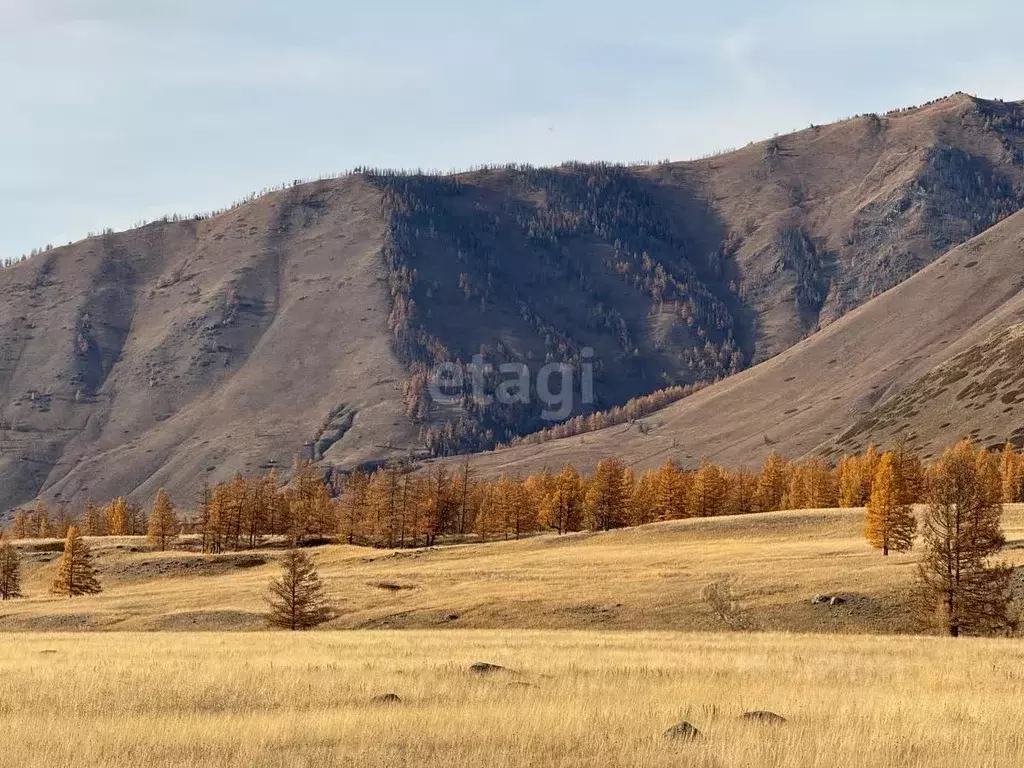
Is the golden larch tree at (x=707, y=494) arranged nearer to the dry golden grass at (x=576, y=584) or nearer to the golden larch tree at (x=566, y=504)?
the golden larch tree at (x=566, y=504)

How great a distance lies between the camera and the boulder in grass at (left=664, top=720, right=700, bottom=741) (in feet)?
56.4

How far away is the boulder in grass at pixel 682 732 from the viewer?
17.2 m

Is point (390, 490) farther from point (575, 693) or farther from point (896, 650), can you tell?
point (575, 693)

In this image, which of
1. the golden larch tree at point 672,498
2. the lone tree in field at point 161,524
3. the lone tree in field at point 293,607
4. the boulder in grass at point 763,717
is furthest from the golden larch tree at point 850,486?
the boulder in grass at point 763,717

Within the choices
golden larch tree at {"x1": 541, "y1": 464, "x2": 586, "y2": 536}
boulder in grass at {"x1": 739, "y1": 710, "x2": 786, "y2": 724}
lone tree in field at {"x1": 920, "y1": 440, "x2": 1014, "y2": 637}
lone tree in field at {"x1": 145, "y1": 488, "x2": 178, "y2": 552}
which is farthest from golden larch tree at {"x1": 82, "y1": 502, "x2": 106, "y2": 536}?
boulder in grass at {"x1": 739, "y1": 710, "x2": 786, "y2": 724}

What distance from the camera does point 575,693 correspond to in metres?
22.8

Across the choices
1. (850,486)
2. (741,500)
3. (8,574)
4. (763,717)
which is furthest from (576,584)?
(741,500)

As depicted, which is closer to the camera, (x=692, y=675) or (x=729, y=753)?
(x=729, y=753)

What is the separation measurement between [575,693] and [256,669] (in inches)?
385

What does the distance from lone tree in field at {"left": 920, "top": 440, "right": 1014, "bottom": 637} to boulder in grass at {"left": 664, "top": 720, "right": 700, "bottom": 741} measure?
119 ft

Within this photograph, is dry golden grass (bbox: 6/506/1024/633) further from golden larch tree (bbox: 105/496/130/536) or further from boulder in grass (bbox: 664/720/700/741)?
golden larch tree (bbox: 105/496/130/536)

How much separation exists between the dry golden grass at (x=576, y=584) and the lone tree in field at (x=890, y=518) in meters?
1.37

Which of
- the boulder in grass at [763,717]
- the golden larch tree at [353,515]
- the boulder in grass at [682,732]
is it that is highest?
the boulder in grass at [682,732]

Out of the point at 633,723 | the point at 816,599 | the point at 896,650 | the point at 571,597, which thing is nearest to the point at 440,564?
the point at 571,597
